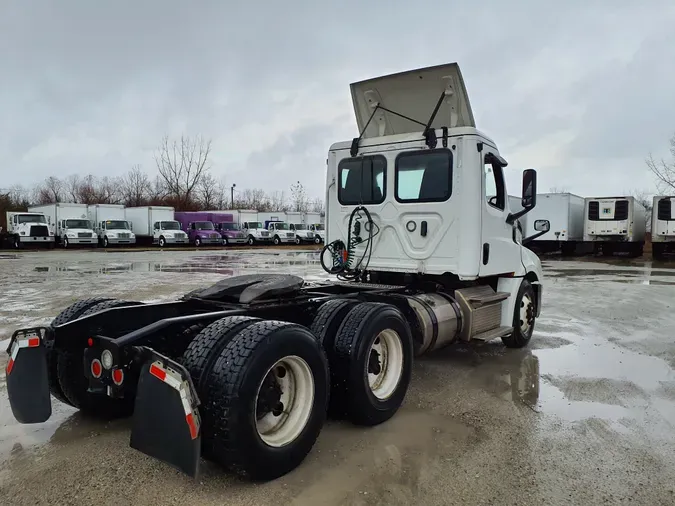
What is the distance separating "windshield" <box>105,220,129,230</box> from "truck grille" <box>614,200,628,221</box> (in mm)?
32037

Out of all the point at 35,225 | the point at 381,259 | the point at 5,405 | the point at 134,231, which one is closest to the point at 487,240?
the point at 381,259

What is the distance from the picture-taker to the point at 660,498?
296cm

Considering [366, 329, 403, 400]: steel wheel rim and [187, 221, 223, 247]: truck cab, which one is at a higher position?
[187, 221, 223, 247]: truck cab

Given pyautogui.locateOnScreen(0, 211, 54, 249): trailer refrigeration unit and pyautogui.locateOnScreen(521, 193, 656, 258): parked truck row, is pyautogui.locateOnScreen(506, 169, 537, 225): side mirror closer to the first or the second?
pyautogui.locateOnScreen(521, 193, 656, 258): parked truck row

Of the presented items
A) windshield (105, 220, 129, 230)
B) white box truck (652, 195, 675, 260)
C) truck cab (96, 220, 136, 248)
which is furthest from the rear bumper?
white box truck (652, 195, 675, 260)

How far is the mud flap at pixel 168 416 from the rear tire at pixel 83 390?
37.9 inches

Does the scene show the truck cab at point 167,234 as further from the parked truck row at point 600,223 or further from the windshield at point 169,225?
the parked truck row at point 600,223

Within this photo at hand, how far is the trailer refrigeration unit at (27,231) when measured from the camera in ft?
106

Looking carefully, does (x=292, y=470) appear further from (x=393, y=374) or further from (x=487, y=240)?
(x=487, y=240)

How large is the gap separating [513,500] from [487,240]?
3237mm

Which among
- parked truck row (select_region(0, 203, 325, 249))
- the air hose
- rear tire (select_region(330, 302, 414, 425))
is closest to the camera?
rear tire (select_region(330, 302, 414, 425))

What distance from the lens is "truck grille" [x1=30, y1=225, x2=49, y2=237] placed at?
3238 cm

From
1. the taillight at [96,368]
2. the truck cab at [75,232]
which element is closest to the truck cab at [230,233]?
the truck cab at [75,232]

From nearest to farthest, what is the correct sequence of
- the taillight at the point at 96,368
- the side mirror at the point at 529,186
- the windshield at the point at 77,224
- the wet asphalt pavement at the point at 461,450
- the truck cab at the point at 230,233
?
the wet asphalt pavement at the point at 461,450
the taillight at the point at 96,368
the side mirror at the point at 529,186
the windshield at the point at 77,224
the truck cab at the point at 230,233
